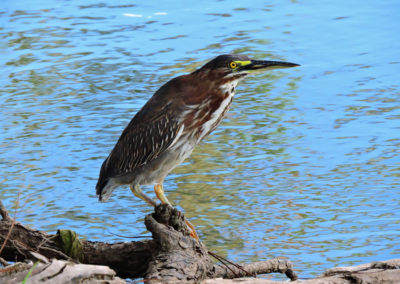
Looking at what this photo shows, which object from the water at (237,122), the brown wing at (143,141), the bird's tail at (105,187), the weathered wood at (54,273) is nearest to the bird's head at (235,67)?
the brown wing at (143,141)

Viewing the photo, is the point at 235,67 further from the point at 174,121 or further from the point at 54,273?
→ the point at 54,273

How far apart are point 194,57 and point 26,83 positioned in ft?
5.51

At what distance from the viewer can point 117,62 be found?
8.64 metres

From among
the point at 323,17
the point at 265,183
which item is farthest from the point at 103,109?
the point at 323,17

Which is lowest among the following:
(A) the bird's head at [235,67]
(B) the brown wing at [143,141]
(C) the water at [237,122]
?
(C) the water at [237,122]

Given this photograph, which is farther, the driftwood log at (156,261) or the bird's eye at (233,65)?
the bird's eye at (233,65)

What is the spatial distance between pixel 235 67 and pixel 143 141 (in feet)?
2.13

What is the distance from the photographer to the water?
5.28 metres

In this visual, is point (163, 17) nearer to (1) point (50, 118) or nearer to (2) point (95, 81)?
(2) point (95, 81)

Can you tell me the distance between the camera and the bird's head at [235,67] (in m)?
4.36

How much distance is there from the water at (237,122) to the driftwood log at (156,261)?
0.99ft

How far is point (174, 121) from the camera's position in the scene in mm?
4461

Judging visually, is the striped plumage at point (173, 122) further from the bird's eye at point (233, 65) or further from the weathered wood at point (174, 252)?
the weathered wood at point (174, 252)

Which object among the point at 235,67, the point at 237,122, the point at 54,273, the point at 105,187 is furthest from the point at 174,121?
the point at 237,122
